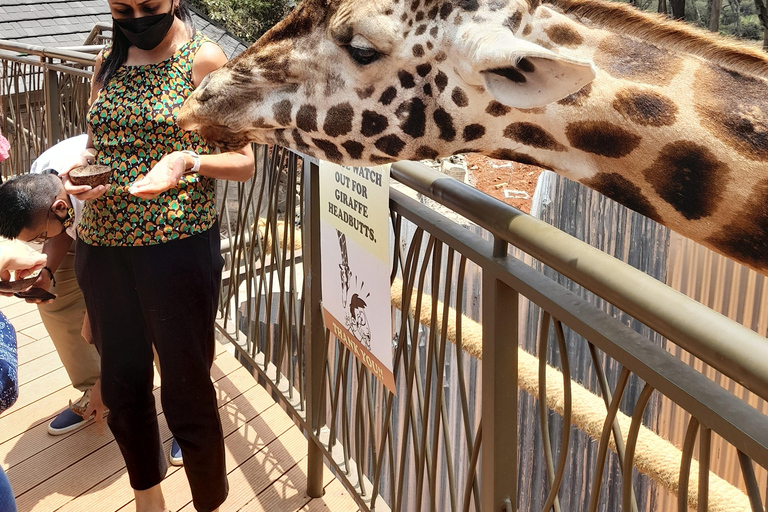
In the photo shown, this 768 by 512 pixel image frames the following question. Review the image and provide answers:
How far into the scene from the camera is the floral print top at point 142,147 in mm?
2021

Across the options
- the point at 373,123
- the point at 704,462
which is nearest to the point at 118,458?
the point at 373,123

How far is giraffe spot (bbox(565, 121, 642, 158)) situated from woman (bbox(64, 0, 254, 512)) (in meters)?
0.95

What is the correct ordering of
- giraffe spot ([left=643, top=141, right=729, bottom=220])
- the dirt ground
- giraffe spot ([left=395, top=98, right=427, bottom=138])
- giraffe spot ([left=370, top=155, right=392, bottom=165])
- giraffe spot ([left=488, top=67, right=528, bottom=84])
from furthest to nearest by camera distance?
the dirt ground → giraffe spot ([left=370, top=155, right=392, bottom=165]) → giraffe spot ([left=395, top=98, right=427, bottom=138]) → giraffe spot ([left=643, top=141, right=729, bottom=220]) → giraffe spot ([left=488, top=67, right=528, bottom=84])

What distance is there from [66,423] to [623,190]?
2349 mm

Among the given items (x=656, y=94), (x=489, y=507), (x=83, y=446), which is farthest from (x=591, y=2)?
(x=83, y=446)

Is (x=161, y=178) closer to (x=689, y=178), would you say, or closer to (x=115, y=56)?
(x=115, y=56)

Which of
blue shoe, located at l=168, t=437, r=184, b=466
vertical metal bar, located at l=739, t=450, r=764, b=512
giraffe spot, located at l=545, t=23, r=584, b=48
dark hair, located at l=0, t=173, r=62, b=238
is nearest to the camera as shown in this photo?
vertical metal bar, located at l=739, t=450, r=764, b=512

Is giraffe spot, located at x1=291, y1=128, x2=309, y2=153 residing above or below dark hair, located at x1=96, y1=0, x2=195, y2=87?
below

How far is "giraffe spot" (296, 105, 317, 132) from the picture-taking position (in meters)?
1.92

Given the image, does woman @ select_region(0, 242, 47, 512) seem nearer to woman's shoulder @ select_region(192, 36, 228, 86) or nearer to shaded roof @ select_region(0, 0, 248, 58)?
woman's shoulder @ select_region(192, 36, 228, 86)

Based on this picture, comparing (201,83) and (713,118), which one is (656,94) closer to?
(713,118)

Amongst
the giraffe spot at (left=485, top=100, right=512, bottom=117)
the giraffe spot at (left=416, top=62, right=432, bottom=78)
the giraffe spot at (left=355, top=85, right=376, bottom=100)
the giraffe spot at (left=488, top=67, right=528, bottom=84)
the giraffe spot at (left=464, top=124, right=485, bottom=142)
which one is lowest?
the giraffe spot at (left=464, top=124, right=485, bottom=142)

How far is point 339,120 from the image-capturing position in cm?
190

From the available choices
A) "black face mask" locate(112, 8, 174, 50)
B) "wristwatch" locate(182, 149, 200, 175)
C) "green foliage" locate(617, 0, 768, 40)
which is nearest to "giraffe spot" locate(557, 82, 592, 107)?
"wristwatch" locate(182, 149, 200, 175)
